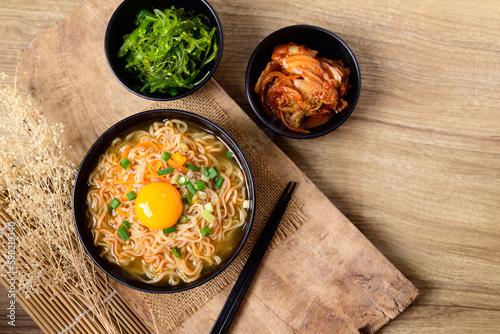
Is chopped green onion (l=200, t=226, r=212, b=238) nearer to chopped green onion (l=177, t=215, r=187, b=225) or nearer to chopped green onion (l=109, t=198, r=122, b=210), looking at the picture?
chopped green onion (l=177, t=215, r=187, b=225)

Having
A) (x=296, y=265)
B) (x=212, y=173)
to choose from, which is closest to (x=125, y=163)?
(x=212, y=173)

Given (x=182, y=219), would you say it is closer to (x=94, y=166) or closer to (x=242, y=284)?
(x=242, y=284)

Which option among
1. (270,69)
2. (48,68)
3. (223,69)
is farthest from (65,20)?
(270,69)

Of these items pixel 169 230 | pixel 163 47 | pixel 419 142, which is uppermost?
pixel 163 47

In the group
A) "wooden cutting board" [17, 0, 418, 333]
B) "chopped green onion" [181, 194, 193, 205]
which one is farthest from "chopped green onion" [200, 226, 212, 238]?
"wooden cutting board" [17, 0, 418, 333]

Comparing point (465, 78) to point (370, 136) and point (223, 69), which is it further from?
point (223, 69)

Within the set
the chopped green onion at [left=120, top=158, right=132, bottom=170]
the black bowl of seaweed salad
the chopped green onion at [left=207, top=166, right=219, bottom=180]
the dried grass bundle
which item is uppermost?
the black bowl of seaweed salad
